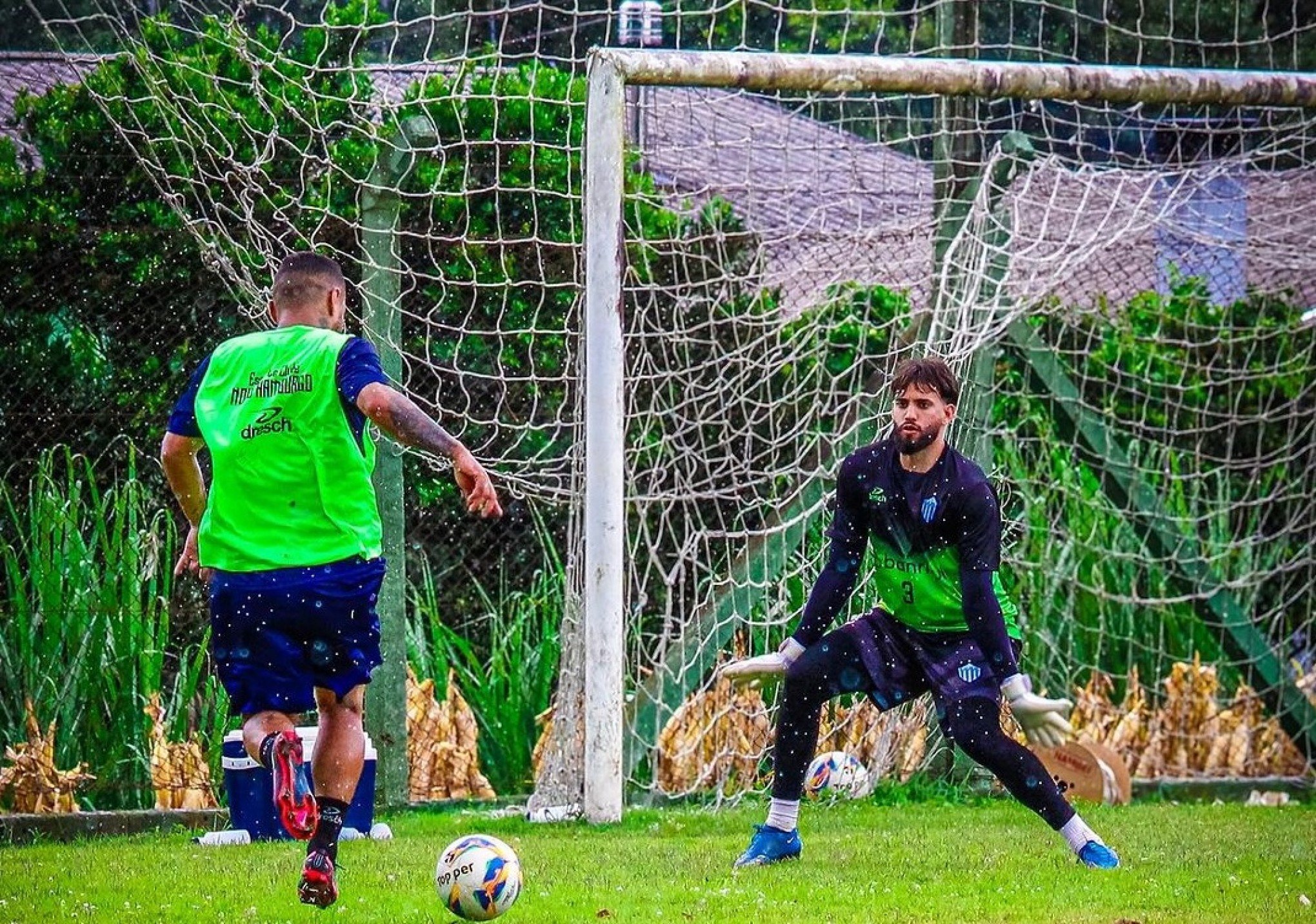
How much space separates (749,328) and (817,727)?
10.2ft

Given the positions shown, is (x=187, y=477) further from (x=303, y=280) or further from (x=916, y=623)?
(x=916, y=623)

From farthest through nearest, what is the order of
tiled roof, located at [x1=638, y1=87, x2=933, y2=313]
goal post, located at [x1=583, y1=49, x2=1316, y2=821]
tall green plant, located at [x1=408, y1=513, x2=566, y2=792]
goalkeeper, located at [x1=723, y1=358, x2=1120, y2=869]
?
tiled roof, located at [x1=638, y1=87, x2=933, y2=313] < tall green plant, located at [x1=408, y1=513, x2=566, y2=792] < goal post, located at [x1=583, y1=49, x2=1316, y2=821] < goalkeeper, located at [x1=723, y1=358, x2=1120, y2=869]

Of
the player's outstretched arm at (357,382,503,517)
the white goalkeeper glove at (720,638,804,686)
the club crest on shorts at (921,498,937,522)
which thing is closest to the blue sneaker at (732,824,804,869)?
the white goalkeeper glove at (720,638,804,686)

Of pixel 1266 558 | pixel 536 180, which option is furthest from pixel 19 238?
pixel 1266 558

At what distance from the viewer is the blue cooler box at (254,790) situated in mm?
6508

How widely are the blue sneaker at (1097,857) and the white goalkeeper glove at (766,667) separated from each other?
1.10 meters

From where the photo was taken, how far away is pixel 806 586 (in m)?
7.88

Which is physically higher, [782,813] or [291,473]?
[291,473]

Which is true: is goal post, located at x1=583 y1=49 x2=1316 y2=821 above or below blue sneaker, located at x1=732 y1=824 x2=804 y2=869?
above

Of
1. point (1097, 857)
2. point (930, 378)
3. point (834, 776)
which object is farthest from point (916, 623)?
point (834, 776)

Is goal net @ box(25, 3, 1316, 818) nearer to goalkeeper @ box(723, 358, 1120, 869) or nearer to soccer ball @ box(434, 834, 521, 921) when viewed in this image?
goalkeeper @ box(723, 358, 1120, 869)

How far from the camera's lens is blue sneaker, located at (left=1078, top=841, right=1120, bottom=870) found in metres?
5.71

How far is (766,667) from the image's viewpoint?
19.2 ft

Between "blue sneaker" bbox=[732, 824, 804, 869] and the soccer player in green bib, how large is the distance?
1436 millimetres
